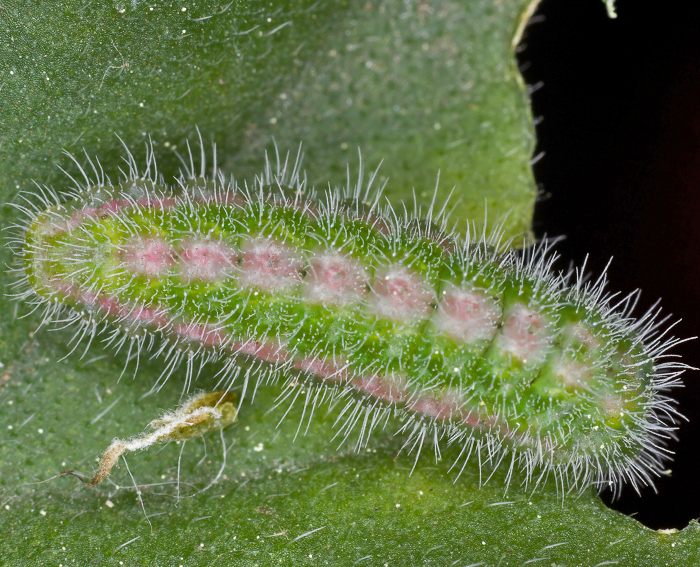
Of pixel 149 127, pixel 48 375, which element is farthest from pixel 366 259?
pixel 48 375

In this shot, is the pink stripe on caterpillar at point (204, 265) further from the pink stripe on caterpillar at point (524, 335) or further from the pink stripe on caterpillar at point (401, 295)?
the pink stripe on caterpillar at point (524, 335)

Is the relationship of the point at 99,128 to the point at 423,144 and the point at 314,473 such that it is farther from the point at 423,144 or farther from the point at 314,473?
the point at 314,473

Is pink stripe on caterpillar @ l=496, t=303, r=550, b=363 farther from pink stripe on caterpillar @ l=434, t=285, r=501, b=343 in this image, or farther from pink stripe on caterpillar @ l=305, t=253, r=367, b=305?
pink stripe on caterpillar @ l=305, t=253, r=367, b=305

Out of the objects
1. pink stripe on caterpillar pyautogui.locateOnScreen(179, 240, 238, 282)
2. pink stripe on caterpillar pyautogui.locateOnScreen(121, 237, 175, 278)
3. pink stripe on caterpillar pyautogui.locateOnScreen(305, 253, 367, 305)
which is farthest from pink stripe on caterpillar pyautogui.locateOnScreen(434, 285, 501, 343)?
pink stripe on caterpillar pyautogui.locateOnScreen(121, 237, 175, 278)

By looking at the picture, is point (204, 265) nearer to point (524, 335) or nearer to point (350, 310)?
point (350, 310)

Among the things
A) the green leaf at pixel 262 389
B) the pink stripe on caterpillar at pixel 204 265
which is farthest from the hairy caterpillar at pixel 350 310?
the green leaf at pixel 262 389

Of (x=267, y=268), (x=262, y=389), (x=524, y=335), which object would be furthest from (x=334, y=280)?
(x=524, y=335)
